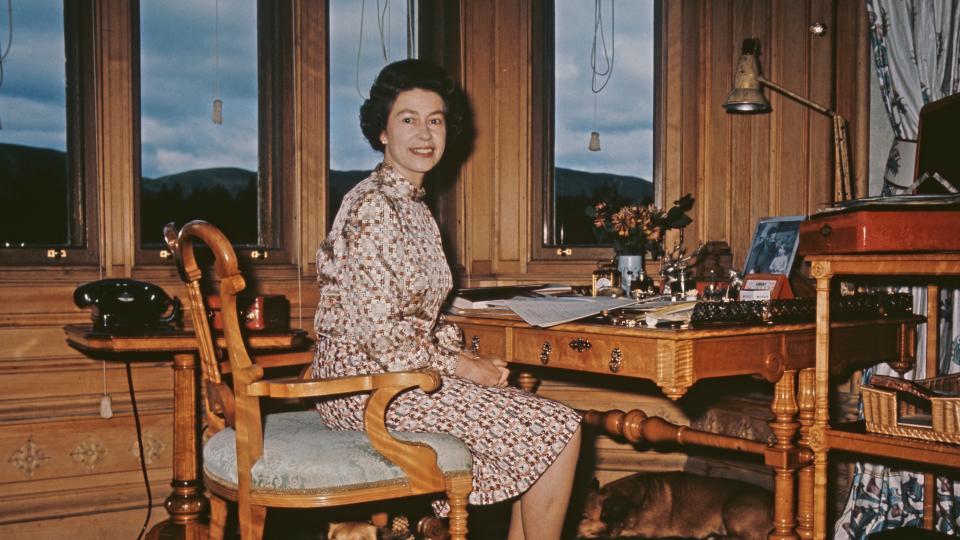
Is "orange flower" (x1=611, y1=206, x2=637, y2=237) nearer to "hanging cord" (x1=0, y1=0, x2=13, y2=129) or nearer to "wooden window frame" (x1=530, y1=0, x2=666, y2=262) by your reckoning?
"wooden window frame" (x1=530, y1=0, x2=666, y2=262)

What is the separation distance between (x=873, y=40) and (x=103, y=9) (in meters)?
2.69

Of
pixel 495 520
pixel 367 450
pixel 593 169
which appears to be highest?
pixel 593 169

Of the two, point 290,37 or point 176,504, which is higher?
point 290,37

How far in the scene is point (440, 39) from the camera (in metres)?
3.69

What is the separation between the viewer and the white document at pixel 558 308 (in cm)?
229

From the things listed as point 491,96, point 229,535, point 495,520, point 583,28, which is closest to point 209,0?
point 491,96

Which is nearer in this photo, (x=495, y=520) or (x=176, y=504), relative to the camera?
(x=176, y=504)

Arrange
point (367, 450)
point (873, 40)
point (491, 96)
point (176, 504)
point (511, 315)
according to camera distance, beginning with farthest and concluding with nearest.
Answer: point (491, 96) < point (873, 40) < point (176, 504) < point (511, 315) < point (367, 450)

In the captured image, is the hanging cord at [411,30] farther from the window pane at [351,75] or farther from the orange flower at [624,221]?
the orange flower at [624,221]

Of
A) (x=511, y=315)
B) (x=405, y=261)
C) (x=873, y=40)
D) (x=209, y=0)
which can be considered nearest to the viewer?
(x=405, y=261)

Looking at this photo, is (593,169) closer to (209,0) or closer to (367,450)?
(209,0)

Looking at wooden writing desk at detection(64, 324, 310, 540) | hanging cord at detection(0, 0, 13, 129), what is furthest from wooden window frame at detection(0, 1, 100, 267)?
wooden writing desk at detection(64, 324, 310, 540)

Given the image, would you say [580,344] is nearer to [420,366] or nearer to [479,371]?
[479,371]

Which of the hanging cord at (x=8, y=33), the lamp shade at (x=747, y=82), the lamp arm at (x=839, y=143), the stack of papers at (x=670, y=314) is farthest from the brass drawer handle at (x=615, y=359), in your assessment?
the hanging cord at (x=8, y=33)
